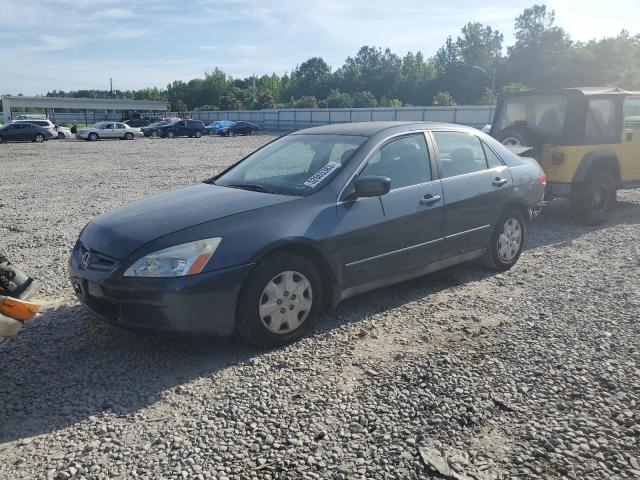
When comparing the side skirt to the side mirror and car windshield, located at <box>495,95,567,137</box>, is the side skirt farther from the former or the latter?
car windshield, located at <box>495,95,567,137</box>

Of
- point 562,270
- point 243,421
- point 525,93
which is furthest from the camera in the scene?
point 525,93

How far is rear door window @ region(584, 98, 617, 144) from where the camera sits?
8508 mm

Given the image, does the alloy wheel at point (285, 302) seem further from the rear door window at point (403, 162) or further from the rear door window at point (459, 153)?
the rear door window at point (459, 153)

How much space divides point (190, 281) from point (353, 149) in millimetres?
1922

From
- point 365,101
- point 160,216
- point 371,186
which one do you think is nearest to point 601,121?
point 371,186

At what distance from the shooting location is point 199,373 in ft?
12.9

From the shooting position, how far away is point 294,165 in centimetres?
529

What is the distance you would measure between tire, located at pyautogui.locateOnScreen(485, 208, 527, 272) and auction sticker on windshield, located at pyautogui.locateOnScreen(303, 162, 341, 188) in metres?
2.12

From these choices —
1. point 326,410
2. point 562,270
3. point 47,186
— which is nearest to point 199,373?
point 326,410

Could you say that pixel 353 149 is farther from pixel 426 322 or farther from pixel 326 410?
pixel 326 410

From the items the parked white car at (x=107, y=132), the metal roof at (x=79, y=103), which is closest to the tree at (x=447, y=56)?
the metal roof at (x=79, y=103)

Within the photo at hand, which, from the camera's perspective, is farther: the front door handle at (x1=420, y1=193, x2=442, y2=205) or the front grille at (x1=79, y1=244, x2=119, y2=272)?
the front door handle at (x1=420, y1=193, x2=442, y2=205)

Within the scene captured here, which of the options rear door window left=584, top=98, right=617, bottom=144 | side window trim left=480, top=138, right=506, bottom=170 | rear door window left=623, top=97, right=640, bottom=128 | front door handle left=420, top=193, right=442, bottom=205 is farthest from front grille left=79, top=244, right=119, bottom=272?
rear door window left=623, top=97, right=640, bottom=128

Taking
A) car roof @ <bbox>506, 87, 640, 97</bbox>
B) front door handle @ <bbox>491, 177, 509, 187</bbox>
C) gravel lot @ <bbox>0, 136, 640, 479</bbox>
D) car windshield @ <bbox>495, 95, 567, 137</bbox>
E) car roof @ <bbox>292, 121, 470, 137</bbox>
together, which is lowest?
gravel lot @ <bbox>0, 136, 640, 479</bbox>
